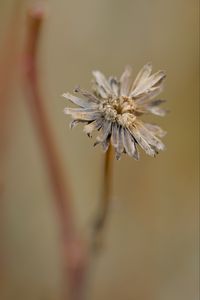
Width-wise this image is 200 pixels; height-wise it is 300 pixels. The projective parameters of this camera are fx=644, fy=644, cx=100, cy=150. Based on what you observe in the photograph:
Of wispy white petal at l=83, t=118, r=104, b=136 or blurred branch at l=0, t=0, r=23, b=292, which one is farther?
blurred branch at l=0, t=0, r=23, b=292

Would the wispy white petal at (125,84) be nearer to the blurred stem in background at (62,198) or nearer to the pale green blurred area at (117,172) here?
the blurred stem in background at (62,198)

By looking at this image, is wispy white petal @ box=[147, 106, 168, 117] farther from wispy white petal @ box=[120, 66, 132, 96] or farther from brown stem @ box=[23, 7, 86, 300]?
brown stem @ box=[23, 7, 86, 300]

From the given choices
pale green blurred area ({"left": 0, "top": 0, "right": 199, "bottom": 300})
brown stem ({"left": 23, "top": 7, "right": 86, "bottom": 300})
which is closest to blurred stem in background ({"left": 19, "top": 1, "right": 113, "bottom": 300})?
brown stem ({"left": 23, "top": 7, "right": 86, "bottom": 300})

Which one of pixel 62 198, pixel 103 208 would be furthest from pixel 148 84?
pixel 62 198

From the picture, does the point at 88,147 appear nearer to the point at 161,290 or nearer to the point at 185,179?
the point at 185,179

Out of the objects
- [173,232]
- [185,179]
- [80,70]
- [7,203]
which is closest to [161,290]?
[173,232]

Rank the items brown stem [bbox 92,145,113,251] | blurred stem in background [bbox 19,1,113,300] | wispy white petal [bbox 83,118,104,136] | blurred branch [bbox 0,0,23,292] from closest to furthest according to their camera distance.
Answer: wispy white petal [bbox 83,118,104,136], brown stem [bbox 92,145,113,251], blurred stem in background [bbox 19,1,113,300], blurred branch [bbox 0,0,23,292]

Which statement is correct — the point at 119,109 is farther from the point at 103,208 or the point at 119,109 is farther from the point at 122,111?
the point at 103,208
